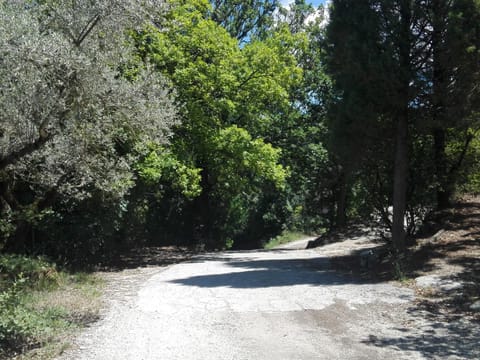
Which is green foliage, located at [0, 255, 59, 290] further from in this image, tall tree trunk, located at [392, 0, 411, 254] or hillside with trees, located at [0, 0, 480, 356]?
tall tree trunk, located at [392, 0, 411, 254]

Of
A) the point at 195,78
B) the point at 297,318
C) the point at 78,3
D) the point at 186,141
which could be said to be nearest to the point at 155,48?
the point at 195,78

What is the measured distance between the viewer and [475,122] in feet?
36.5

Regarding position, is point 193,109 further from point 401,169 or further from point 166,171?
point 401,169

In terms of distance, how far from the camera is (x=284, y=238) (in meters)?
31.1

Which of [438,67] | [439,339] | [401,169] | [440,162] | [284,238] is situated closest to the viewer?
[439,339]

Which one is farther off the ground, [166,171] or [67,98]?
[67,98]

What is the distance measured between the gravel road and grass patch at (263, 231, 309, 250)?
18776 millimetres

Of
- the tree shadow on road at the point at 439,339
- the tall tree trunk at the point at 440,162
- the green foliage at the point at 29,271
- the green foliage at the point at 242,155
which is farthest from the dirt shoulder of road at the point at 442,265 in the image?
the green foliage at the point at 29,271

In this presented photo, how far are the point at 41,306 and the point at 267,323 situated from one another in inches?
154

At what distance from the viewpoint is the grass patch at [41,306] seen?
6.49 meters

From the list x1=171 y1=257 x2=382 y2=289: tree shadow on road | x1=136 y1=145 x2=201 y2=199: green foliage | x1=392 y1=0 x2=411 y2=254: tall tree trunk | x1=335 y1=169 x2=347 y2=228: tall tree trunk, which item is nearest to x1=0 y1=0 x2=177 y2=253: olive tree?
x1=136 y1=145 x2=201 y2=199: green foliage

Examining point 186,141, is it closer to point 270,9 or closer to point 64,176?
point 64,176

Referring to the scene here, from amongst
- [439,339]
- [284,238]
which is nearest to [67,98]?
[439,339]

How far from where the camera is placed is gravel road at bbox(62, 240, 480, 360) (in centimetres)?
632
